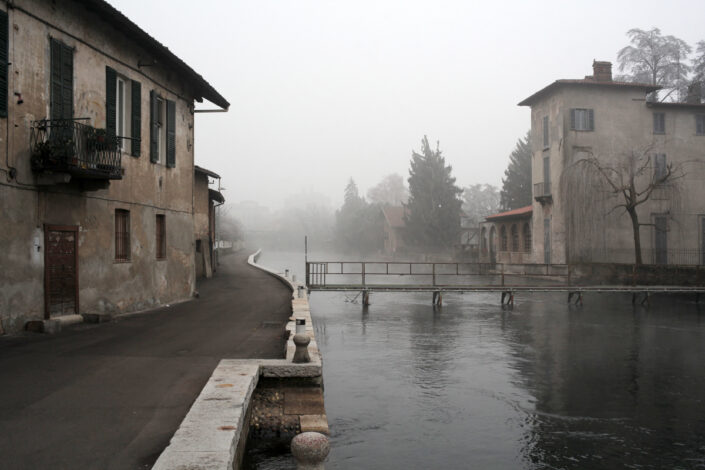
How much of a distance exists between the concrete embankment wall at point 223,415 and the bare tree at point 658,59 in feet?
178

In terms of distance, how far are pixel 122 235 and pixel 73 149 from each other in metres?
3.66

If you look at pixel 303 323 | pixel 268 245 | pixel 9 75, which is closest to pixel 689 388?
pixel 303 323

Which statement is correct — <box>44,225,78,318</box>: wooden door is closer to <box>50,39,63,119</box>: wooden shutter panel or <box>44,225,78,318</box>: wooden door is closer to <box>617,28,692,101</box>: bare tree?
<box>50,39,63,119</box>: wooden shutter panel

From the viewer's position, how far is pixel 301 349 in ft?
27.5

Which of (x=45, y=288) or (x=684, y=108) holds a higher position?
(x=684, y=108)

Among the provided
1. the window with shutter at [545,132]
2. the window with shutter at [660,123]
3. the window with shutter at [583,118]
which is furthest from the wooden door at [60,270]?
the window with shutter at [660,123]

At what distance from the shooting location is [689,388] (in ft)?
41.1

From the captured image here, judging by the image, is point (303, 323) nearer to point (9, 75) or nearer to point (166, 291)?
point (9, 75)

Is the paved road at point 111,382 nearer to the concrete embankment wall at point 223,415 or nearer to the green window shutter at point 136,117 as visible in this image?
the concrete embankment wall at point 223,415

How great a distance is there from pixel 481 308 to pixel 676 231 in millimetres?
16992

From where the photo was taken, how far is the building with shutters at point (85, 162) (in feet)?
33.7

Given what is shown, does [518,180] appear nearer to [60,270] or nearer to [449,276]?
[449,276]

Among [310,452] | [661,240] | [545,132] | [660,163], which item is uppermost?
[545,132]

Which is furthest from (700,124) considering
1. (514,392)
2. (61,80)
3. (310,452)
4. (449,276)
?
(310,452)
